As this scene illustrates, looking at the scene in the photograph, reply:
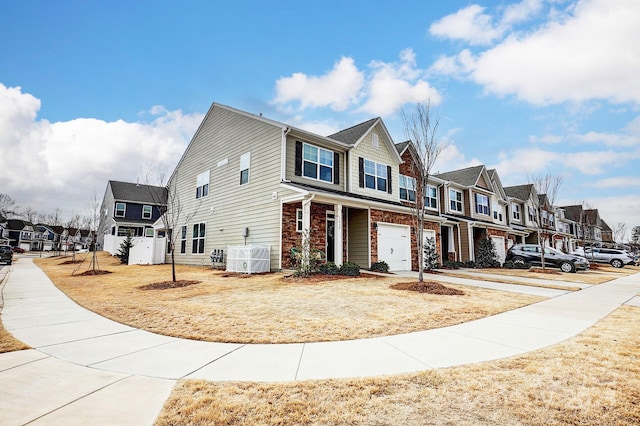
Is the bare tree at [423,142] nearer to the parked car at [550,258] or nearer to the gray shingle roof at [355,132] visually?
the gray shingle roof at [355,132]

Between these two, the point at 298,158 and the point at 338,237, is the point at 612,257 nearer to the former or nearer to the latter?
the point at 338,237

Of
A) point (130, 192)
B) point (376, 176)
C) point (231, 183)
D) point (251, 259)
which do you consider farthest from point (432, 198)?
point (130, 192)

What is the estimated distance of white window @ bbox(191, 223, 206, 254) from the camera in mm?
19406

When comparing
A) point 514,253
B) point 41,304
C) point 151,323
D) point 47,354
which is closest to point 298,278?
point 151,323

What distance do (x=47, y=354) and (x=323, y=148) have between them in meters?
13.3

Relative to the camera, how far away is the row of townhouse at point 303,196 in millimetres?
14203

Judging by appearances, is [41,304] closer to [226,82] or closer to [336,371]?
[336,371]

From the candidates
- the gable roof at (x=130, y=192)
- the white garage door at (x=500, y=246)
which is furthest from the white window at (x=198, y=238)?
the white garage door at (x=500, y=246)

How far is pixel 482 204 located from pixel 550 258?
292 inches

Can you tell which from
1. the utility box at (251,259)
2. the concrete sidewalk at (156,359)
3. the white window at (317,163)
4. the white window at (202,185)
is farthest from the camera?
the white window at (202,185)

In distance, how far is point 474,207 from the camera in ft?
84.0

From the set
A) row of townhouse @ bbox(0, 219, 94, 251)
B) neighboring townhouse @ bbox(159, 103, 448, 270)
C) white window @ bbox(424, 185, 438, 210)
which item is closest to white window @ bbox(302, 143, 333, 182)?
neighboring townhouse @ bbox(159, 103, 448, 270)

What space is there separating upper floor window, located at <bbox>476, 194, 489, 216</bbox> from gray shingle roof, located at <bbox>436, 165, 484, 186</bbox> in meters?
1.47

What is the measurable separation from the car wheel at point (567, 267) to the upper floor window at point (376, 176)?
12.0m
